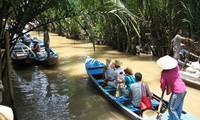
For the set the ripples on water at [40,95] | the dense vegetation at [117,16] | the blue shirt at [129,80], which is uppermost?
the dense vegetation at [117,16]

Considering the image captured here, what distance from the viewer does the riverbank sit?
9352 mm

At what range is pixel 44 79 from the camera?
1205 cm

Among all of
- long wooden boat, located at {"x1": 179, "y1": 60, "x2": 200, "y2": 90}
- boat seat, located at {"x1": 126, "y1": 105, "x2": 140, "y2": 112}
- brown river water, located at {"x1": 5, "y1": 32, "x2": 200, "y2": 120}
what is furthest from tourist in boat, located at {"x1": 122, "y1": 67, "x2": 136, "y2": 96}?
long wooden boat, located at {"x1": 179, "y1": 60, "x2": 200, "y2": 90}

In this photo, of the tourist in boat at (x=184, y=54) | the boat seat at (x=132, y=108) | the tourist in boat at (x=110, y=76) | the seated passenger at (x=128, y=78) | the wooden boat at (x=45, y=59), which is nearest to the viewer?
the boat seat at (x=132, y=108)

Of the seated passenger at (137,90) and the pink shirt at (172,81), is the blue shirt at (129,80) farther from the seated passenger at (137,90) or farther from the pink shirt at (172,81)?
the pink shirt at (172,81)

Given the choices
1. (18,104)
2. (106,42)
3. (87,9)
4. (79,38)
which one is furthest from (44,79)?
(79,38)

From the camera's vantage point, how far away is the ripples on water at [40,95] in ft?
26.9

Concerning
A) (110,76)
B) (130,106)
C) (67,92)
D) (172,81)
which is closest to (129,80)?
(130,106)

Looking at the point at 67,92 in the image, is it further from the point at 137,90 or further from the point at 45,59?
the point at 45,59

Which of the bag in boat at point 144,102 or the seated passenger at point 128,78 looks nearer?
the bag in boat at point 144,102

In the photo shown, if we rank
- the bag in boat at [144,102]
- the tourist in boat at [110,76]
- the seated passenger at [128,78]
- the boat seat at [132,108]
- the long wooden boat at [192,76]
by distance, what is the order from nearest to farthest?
the bag in boat at [144,102] < the boat seat at [132,108] < the seated passenger at [128,78] < the tourist in boat at [110,76] < the long wooden boat at [192,76]

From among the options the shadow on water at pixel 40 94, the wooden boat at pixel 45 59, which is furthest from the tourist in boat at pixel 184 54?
the wooden boat at pixel 45 59

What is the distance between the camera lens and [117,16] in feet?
25.7

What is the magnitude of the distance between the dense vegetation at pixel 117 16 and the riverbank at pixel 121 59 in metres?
0.75
